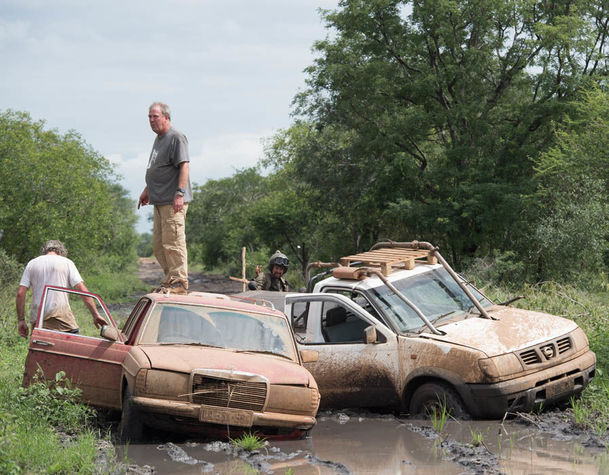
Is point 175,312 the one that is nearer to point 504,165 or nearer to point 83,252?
point 504,165

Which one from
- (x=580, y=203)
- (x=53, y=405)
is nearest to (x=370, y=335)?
(x=53, y=405)

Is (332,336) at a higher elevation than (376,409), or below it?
higher

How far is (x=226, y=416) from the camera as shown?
7043 millimetres

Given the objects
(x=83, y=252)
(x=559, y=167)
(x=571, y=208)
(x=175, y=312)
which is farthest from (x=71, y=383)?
(x=83, y=252)

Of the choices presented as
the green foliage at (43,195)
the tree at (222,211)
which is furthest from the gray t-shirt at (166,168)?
the tree at (222,211)

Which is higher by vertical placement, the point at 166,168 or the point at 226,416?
the point at 166,168

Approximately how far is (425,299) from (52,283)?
4.45 meters

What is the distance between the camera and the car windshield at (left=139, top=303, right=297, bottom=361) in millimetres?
7906

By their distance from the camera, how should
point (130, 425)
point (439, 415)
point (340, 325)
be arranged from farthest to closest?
1. point (340, 325)
2. point (439, 415)
3. point (130, 425)

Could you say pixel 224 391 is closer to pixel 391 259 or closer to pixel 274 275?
pixel 391 259

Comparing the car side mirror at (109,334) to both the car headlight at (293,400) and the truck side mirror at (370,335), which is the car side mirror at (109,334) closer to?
the car headlight at (293,400)

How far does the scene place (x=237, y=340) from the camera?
316 inches

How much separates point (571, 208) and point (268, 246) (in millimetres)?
38219

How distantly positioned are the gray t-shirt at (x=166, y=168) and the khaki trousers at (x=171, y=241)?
0.14 meters
